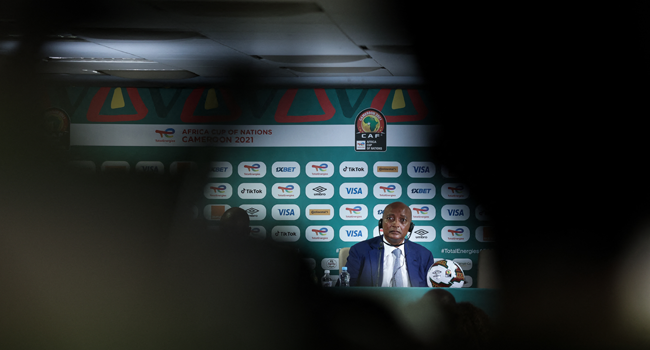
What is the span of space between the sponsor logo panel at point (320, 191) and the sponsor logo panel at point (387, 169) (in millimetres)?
446

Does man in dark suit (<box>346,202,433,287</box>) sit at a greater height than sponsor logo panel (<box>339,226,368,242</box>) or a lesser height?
lesser

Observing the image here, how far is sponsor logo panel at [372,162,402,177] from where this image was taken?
4469mm

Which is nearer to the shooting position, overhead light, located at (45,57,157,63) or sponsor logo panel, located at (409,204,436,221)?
overhead light, located at (45,57,157,63)

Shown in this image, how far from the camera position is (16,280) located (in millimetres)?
423

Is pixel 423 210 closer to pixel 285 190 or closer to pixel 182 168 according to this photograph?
pixel 285 190

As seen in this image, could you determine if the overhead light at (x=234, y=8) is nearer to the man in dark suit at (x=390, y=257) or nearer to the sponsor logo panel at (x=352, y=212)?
the man in dark suit at (x=390, y=257)

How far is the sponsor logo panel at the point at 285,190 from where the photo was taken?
456cm

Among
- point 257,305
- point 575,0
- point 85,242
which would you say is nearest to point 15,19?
point 85,242

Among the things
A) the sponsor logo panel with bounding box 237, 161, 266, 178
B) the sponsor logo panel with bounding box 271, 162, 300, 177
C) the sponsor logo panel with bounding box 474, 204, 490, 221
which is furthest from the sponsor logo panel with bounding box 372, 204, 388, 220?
the sponsor logo panel with bounding box 474, 204, 490, 221

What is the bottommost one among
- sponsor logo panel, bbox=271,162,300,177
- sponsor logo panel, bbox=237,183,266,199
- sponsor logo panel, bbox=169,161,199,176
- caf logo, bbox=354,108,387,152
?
sponsor logo panel, bbox=169,161,199,176

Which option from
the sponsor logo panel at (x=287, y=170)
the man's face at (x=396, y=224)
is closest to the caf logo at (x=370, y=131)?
the sponsor logo panel at (x=287, y=170)

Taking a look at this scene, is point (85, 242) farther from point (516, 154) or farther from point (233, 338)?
point (516, 154)

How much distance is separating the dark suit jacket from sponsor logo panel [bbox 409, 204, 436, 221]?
722 mm

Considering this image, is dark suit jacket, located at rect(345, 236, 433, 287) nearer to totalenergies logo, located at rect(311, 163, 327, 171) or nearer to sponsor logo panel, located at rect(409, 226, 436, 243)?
sponsor logo panel, located at rect(409, 226, 436, 243)
